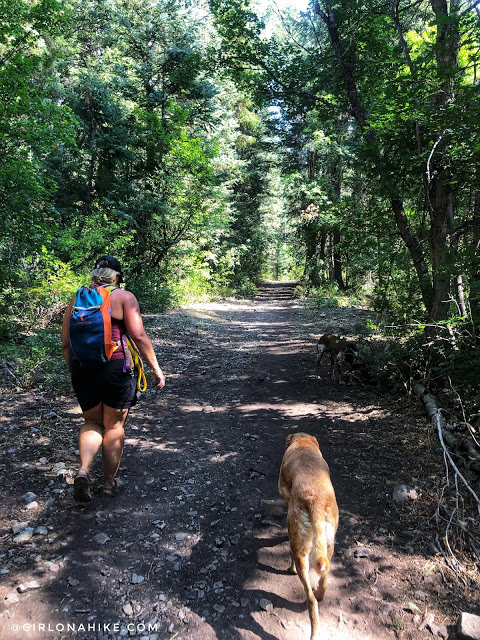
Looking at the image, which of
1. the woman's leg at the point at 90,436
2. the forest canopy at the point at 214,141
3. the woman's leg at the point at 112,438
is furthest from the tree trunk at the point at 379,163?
the woman's leg at the point at 90,436

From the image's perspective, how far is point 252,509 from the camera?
11.5 ft

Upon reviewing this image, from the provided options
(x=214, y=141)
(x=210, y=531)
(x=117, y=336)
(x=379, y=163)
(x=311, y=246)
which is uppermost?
(x=214, y=141)

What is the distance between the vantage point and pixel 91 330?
10.6 ft

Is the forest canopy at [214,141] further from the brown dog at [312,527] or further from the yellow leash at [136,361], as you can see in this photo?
the yellow leash at [136,361]

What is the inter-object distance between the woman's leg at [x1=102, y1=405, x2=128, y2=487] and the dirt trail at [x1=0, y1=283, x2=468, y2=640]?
1.19 feet

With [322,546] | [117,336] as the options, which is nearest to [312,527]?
[322,546]

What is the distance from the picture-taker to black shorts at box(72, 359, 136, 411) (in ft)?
10.9

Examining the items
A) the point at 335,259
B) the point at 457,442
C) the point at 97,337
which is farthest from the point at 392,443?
the point at 335,259

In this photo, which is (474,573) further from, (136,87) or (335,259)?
(335,259)

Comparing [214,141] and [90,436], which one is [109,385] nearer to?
[90,436]

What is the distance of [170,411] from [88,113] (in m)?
11.5

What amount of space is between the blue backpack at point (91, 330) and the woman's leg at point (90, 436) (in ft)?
1.76

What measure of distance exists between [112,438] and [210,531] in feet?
4.16

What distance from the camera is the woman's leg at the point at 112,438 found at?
346 centimetres
